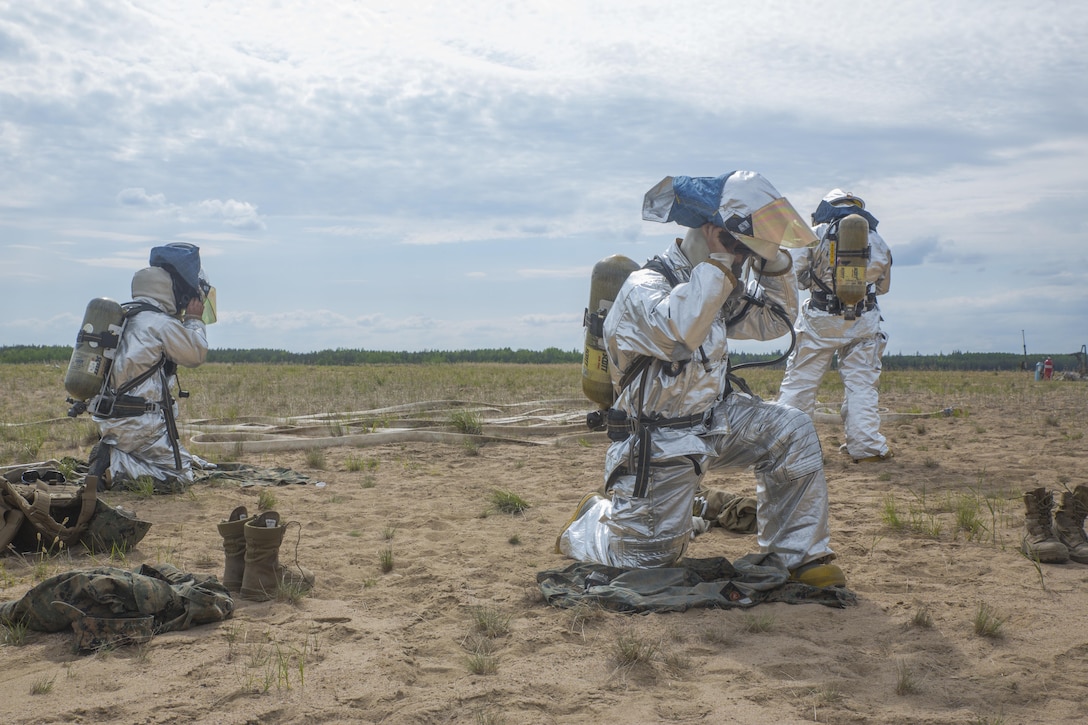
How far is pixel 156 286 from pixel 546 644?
5248mm

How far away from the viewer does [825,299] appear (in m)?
8.78

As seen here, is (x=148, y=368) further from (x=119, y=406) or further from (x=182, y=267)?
(x=182, y=267)

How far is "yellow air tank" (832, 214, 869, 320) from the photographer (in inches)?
324

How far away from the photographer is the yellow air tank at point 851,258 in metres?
8.23

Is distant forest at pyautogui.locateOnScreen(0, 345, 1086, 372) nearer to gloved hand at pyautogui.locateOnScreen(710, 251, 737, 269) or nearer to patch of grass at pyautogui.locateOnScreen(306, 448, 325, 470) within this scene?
patch of grass at pyautogui.locateOnScreen(306, 448, 325, 470)

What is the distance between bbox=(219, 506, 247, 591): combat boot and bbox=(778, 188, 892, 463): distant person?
5.74 m

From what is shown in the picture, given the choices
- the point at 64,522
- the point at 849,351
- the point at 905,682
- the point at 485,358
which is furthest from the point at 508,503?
the point at 485,358

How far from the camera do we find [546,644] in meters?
3.91

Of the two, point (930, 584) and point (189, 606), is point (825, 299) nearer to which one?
point (930, 584)

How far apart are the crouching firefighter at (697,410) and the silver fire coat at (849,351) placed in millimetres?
4017

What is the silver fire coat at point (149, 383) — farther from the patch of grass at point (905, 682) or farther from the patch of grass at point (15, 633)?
the patch of grass at point (905, 682)

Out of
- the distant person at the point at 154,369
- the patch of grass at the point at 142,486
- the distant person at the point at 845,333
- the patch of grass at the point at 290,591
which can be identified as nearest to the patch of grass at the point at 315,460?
the distant person at the point at 154,369

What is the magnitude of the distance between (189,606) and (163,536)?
207cm

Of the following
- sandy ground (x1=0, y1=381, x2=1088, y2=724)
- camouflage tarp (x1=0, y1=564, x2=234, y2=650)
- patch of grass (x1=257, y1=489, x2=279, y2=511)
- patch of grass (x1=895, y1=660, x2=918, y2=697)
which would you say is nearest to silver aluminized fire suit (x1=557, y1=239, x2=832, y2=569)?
sandy ground (x1=0, y1=381, x2=1088, y2=724)
